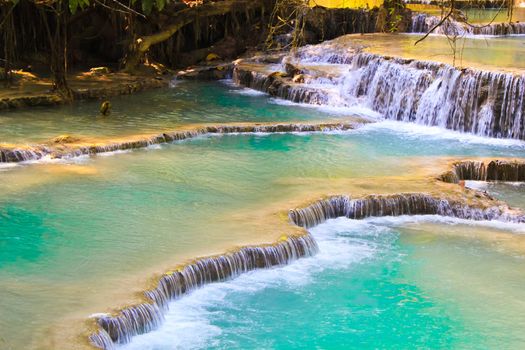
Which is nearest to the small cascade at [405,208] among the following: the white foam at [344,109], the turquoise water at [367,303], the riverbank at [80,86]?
the turquoise water at [367,303]

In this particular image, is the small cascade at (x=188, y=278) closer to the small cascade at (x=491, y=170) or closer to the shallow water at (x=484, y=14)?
the small cascade at (x=491, y=170)

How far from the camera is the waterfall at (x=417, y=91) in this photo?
1487cm

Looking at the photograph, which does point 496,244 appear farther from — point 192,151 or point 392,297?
point 192,151

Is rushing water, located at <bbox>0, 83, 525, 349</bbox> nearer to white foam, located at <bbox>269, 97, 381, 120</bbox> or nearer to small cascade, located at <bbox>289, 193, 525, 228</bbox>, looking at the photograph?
small cascade, located at <bbox>289, 193, 525, 228</bbox>

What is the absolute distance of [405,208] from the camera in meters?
10.7

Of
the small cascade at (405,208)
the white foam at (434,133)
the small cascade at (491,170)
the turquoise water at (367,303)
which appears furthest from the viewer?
the white foam at (434,133)

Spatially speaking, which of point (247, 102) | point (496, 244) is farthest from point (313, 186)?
point (247, 102)

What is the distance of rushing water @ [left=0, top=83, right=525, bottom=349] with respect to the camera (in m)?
7.40

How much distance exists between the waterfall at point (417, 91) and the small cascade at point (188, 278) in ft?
22.4

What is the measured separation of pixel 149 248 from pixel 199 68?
1327 centimetres

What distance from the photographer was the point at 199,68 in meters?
21.5

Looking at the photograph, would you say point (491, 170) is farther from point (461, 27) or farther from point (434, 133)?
point (461, 27)

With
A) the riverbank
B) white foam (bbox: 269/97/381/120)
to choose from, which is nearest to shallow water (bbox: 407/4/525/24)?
white foam (bbox: 269/97/381/120)

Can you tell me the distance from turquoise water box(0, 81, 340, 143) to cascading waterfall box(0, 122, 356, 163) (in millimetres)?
537
